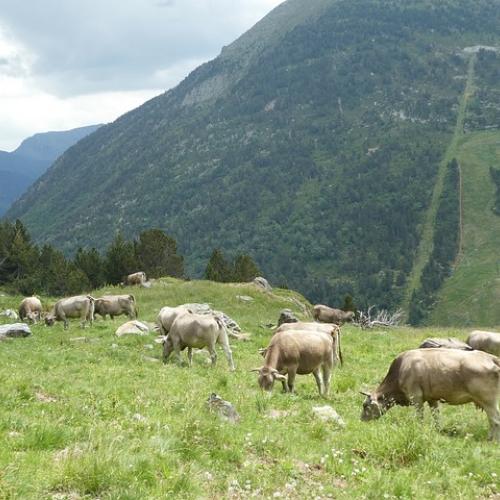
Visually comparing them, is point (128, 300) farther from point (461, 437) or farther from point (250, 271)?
point (250, 271)

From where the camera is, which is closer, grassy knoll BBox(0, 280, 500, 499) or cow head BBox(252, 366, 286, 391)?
grassy knoll BBox(0, 280, 500, 499)

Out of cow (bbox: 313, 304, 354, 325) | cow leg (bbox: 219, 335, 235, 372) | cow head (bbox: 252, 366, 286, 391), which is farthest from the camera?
cow (bbox: 313, 304, 354, 325)

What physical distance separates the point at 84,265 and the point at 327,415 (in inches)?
3046

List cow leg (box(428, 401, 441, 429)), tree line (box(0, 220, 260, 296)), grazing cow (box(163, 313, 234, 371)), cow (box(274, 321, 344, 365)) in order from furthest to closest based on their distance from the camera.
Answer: tree line (box(0, 220, 260, 296)) → cow (box(274, 321, 344, 365)) → grazing cow (box(163, 313, 234, 371)) → cow leg (box(428, 401, 441, 429))

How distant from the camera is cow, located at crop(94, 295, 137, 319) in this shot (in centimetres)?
3653

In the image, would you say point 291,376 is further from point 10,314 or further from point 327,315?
point 327,315

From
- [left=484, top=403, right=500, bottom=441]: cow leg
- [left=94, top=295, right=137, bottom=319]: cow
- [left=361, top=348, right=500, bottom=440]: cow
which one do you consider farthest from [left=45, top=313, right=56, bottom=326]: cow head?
[left=484, top=403, right=500, bottom=441]: cow leg

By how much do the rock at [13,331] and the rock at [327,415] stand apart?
1833 cm

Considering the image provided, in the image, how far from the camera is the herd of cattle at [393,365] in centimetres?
1244

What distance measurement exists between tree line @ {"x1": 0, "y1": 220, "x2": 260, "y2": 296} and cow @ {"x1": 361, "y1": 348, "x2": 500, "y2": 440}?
197 ft

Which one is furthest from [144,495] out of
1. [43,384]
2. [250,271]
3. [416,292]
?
[416,292]

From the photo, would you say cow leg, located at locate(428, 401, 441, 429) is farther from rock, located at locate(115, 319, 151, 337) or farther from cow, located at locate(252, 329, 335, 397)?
rock, located at locate(115, 319, 151, 337)

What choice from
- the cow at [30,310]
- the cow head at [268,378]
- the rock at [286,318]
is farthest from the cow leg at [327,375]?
the cow at [30,310]

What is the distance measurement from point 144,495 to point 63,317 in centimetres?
2787
